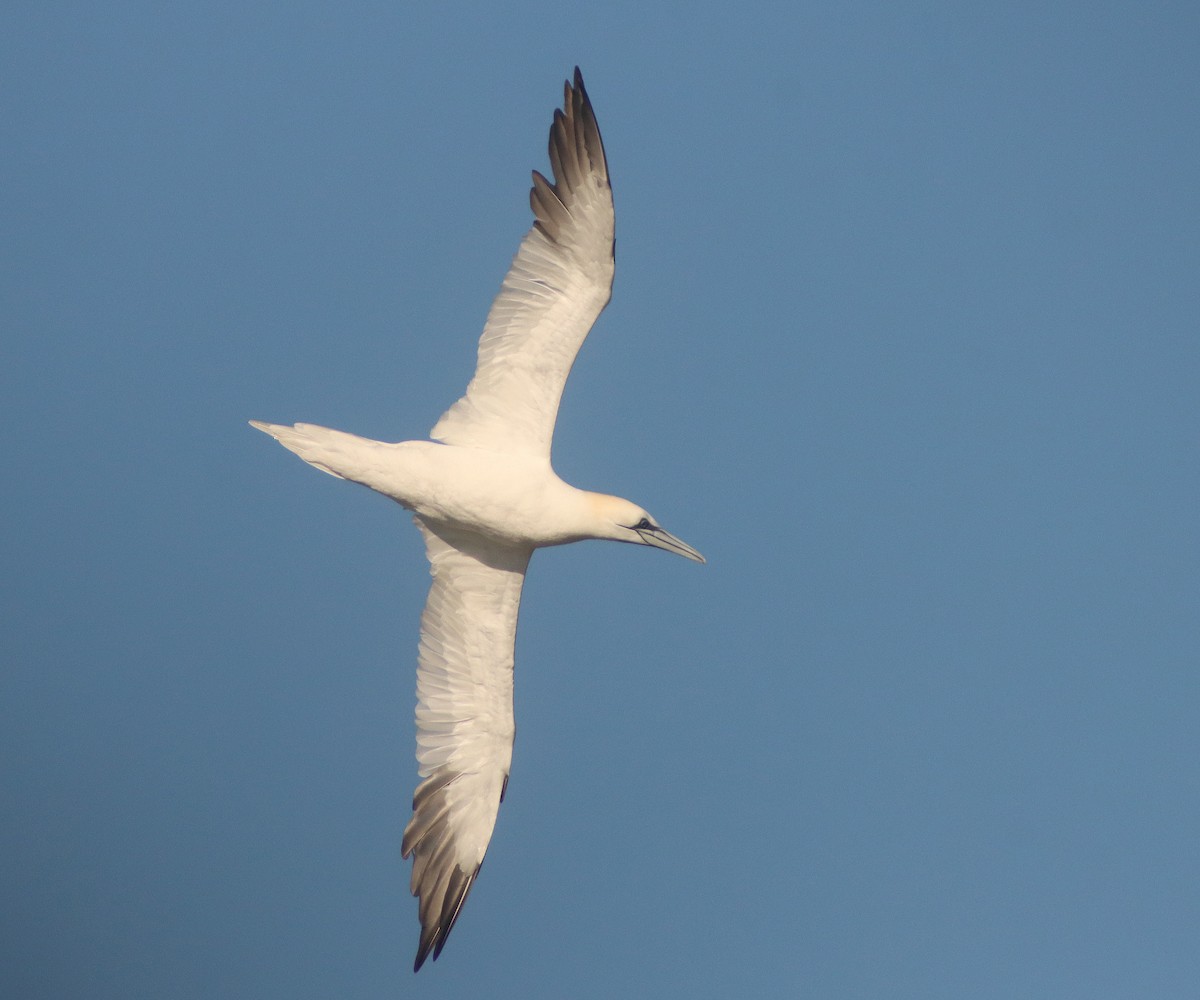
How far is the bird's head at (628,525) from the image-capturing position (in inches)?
396

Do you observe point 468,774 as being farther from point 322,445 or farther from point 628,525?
point 322,445

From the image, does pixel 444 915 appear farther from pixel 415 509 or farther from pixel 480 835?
pixel 415 509

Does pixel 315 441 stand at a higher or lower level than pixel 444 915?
higher

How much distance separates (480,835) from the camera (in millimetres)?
10797

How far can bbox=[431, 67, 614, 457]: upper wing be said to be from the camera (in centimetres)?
972

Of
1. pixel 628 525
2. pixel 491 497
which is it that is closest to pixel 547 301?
pixel 491 497

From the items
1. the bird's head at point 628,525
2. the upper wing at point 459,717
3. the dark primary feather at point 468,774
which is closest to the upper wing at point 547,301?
the dark primary feather at point 468,774

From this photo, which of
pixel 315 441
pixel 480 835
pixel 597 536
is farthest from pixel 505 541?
pixel 480 835

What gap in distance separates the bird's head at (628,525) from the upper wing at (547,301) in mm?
504

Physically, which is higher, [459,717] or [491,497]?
[491,497]

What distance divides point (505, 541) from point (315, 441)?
1.33 metres

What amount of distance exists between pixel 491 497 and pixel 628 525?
92 centimetres

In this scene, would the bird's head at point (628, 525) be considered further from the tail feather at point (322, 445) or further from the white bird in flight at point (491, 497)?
the tail feather at point (322, 445)

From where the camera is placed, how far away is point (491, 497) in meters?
9.75
